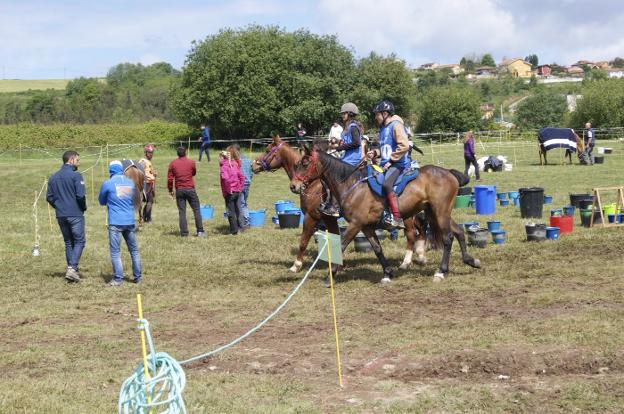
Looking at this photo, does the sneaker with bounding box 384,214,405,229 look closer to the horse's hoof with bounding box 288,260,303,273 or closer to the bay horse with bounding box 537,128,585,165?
the horse's hoof with bounding box 288,260,303,273

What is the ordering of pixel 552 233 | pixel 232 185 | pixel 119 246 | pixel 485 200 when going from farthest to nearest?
pixel 485 200
pixel 232 185
pixel 552 233
pixel 119 246

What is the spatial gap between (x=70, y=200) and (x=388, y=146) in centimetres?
536

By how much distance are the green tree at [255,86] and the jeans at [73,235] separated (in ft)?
142

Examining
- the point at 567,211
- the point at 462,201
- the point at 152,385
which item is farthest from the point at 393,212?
the point at 462,201

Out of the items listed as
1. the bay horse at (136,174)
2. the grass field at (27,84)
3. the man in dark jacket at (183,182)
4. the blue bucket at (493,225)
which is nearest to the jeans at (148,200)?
the bay horse at (136,174)

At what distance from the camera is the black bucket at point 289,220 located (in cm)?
1764

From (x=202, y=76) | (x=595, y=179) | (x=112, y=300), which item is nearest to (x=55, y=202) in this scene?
(x=112, y=300)

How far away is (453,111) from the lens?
266 ft

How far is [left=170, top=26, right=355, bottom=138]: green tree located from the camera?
55.9 meters

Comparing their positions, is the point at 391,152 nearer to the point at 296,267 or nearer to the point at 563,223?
the point at 296,267

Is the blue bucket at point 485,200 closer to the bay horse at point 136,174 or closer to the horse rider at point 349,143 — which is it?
the horse rider at point 349,143

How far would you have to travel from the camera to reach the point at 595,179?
89.2 feet

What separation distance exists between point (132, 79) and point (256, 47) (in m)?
75.5

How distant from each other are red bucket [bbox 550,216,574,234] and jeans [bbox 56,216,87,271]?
9208 mm
